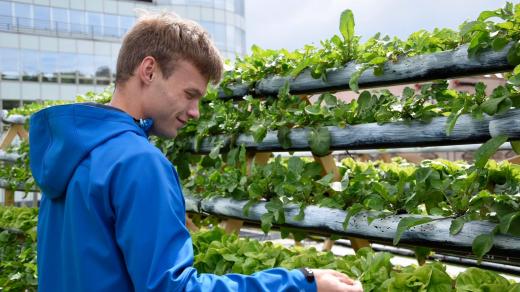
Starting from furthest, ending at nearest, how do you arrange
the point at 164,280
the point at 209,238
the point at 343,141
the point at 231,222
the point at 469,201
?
the point at 231,222
the point at 209,238
the point at 343,141
the point at 469,201
the point at 164,280

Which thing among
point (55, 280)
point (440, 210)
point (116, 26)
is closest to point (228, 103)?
point (440, 210)

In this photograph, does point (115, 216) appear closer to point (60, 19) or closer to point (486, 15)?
point (486, 15)

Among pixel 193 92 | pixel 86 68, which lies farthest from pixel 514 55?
pixel 86 68

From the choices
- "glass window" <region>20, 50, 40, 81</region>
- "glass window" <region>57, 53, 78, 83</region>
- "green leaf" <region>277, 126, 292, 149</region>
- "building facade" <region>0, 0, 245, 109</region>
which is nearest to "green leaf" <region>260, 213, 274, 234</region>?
"green leaf" <region>277, 126, 292, 149</region>

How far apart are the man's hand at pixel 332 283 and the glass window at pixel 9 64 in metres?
26.7

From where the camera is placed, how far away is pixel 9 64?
85.0 ft

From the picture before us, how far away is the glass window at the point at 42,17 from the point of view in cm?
2694

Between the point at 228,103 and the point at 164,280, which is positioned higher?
the point at 228,103

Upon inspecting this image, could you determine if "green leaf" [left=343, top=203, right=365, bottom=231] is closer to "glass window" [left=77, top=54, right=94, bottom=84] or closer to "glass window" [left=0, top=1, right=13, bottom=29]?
"glass window" [left=0, top=1, right=13, bottom=29]

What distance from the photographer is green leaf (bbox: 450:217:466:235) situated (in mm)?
1955

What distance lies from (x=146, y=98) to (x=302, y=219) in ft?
3.73

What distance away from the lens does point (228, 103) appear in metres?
3.37

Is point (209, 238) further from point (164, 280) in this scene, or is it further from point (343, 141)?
point (164, 280)

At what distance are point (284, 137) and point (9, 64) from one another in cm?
2564
